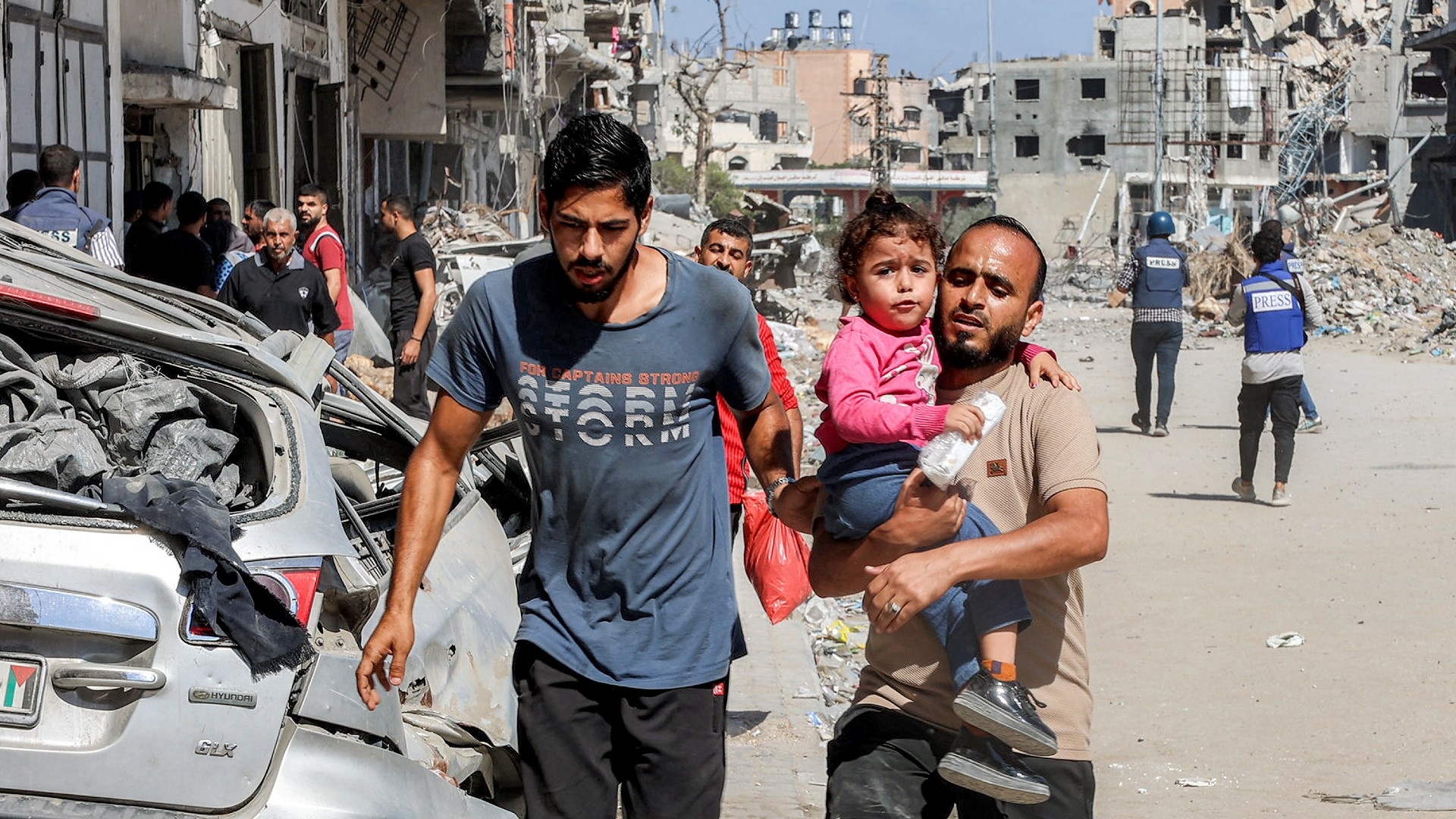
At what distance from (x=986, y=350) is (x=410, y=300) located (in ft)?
26.9

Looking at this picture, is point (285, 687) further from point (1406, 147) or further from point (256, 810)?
point (1406, 147)

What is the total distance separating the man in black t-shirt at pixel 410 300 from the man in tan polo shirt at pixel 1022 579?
24.6ft

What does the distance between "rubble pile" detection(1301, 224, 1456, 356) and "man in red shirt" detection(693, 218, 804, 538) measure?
67.0ft

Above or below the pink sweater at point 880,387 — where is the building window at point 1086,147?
above

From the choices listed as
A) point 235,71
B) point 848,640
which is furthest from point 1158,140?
point 848,640

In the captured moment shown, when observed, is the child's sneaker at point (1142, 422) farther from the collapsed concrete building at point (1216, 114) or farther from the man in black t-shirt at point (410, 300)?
the collapsed concrete building at point (1216, 114)

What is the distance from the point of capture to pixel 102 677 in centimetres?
308

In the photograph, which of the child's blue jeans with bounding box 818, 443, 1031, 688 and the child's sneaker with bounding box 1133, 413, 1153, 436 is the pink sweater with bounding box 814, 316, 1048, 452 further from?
the child's sneaker with bounding box 1133, 413, 1153, 436

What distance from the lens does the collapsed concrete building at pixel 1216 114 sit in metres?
66.2

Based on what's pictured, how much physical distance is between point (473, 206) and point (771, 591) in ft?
69.3

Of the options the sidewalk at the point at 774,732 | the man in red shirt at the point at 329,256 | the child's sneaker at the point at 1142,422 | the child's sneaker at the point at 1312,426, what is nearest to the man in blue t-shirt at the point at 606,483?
the sidewalk at the point at 774,732

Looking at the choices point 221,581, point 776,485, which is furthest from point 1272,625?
point 221,581

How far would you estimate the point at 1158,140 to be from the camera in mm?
51719

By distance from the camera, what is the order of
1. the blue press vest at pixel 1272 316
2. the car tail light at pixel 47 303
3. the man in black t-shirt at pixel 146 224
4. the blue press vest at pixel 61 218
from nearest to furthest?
the car tail light at pixel 47 303
the blue press vest at pixel 61 218
the man in black t-shirt at pixel 146 224
the blue press vest at pixel 1272 316
